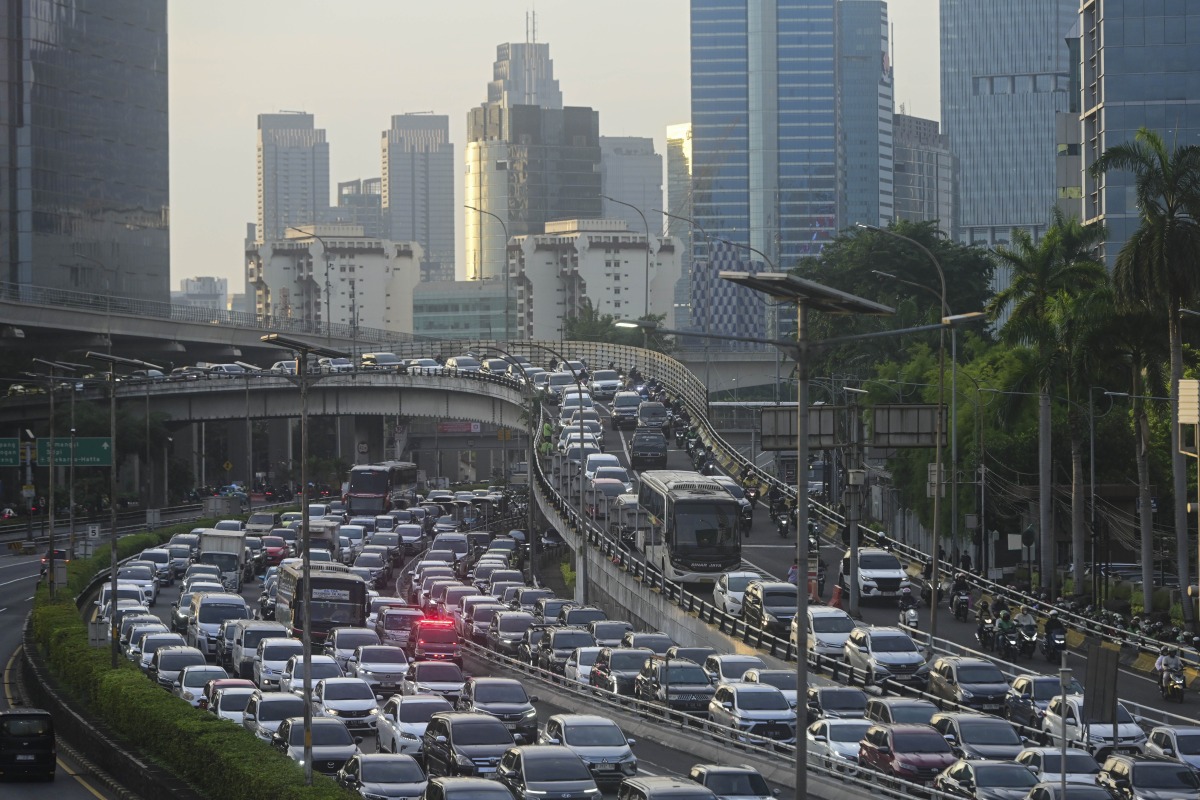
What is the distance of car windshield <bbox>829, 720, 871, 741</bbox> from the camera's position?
3378cm

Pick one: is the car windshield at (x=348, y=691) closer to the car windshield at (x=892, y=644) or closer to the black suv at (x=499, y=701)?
the black suv at (x=499, y=701)

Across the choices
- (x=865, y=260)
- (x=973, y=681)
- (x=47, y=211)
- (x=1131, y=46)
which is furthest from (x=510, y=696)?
(x=47, y=211)

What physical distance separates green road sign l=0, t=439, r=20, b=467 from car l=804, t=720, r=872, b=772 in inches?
2602

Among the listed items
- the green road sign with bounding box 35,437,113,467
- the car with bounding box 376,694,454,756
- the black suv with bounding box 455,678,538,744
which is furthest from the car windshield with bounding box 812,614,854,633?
the green road sign with bounding box 35,437,113,467

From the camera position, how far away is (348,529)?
8525 centimetres

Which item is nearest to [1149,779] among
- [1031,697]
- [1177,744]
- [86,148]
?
[1177,744]

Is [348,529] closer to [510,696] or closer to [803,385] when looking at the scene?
[510,696]

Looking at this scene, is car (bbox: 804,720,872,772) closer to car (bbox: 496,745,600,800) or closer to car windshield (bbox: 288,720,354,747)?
car (bbox: 496,745,600,800)

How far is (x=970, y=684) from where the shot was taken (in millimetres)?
40094

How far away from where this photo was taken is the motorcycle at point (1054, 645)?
48.3 meters

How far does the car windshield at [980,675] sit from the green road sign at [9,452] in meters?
63.0

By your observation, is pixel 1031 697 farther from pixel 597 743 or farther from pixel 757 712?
pixel 597 743

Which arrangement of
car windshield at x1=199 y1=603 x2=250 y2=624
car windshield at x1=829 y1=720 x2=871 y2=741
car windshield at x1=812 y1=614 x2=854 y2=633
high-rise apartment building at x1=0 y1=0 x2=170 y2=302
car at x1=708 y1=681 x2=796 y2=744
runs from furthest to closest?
high-rise apartment building at x1=0 y1=0 x2=170 y2=302 < car windshield at x1=199 y1=603 x2=250 y2=624 < car windshield at x1=812 y1=614 x2=854 y2=633 < car at x1=708 y1=681 x2=796 y2=744 < car windshield at x1=829 y1=720 x2=871 y2=741

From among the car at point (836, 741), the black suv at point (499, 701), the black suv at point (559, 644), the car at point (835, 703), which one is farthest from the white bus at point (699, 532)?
the car at point (836, 741)
